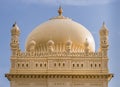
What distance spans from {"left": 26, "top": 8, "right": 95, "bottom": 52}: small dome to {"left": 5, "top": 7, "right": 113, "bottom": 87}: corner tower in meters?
0.08

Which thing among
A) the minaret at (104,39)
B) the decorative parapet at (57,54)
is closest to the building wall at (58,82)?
the decorative parapet at (57,54)

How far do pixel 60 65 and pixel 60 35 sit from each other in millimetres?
2941

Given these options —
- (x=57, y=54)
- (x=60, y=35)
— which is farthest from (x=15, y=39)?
(x=60, y=35)

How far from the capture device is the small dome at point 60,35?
4016cm

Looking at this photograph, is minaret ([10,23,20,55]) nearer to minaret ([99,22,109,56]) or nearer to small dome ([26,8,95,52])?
small dome ([26,8,95,52])

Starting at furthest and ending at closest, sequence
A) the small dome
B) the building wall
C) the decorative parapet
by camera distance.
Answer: the small dome
the decorative parapet
the building wall

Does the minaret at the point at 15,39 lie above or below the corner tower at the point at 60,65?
above

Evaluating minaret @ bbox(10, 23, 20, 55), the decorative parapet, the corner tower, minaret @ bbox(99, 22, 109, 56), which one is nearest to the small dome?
the corner tower

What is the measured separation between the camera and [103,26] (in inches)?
1560

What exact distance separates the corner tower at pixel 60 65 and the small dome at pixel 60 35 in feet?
0.26

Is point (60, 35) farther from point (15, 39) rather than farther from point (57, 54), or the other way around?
point (15, 39)

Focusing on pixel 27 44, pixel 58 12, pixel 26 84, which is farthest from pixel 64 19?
pixel 26 84

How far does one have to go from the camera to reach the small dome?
1581 inches

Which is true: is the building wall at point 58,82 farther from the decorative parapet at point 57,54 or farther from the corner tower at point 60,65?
the decorative parapet at point 57,54
